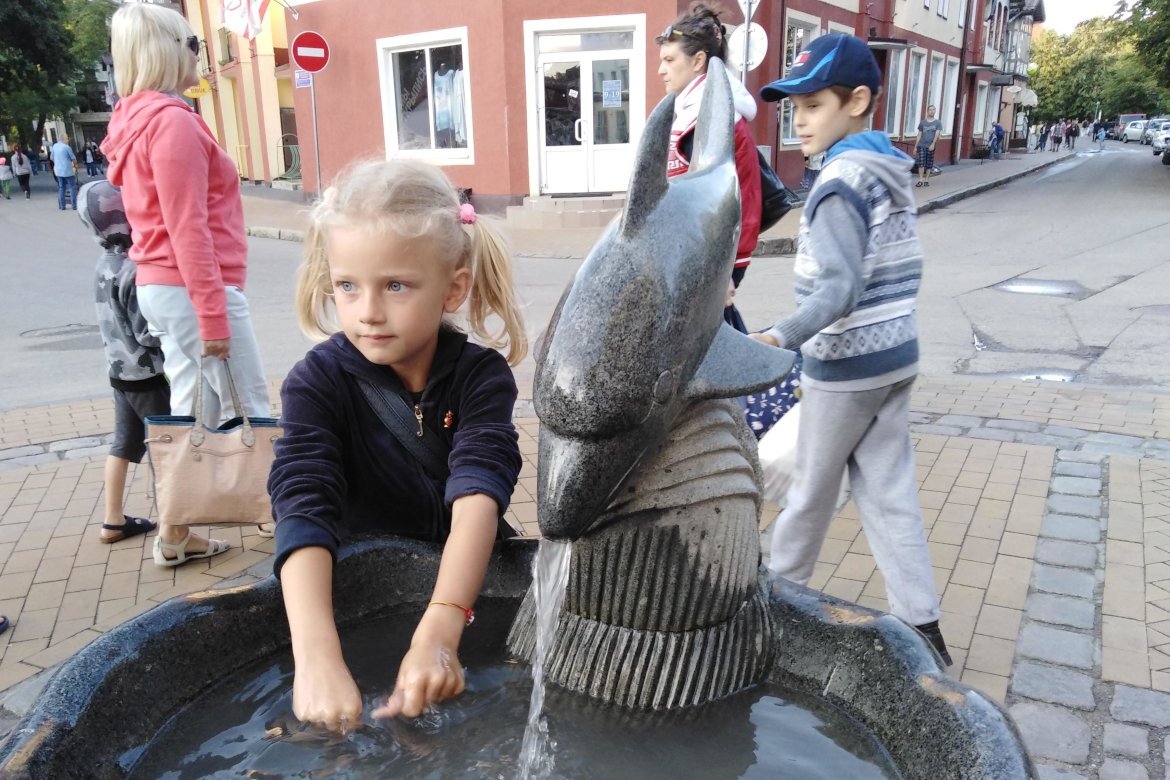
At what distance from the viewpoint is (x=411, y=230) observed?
1.68 metres

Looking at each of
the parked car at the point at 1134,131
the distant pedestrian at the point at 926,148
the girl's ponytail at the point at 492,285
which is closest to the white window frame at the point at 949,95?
the distant pedestrian at the point at 926,148

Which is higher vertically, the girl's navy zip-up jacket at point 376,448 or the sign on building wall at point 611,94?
the sign on building wall at point 611,94

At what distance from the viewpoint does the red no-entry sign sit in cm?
1362

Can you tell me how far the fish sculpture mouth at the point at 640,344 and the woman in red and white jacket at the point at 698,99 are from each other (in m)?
2.03

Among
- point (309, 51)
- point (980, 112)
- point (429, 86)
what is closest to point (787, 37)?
point (429, 86)

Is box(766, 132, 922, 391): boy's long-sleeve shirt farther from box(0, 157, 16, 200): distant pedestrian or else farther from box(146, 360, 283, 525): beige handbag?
box(0, 157, 16, 200): distant pedestrian

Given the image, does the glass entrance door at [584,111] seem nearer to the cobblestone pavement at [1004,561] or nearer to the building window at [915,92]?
the cobblestone pavement at [1004,561]

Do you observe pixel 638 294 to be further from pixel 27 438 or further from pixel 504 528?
pixel 27 438

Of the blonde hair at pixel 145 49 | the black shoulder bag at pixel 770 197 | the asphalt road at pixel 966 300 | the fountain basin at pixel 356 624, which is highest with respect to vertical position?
the blonde hair at pixel 145 49

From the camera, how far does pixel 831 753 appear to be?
1408 millimetres

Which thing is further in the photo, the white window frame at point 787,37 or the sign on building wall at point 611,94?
the white window frame at point 787,37

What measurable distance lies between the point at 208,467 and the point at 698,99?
7.71 ft

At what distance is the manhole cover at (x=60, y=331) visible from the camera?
7824mm

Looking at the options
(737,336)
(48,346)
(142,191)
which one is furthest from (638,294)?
(48,346)
